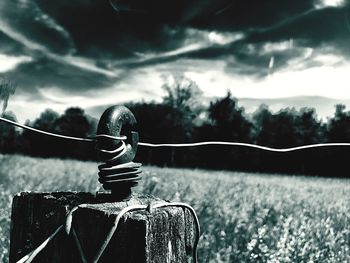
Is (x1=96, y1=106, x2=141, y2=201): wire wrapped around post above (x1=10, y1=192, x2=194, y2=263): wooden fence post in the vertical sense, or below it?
above

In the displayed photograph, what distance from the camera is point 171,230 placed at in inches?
45.1

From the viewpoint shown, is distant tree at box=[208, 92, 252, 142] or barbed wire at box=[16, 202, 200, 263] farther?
distant tree at box=[208, 92, 252, 142]

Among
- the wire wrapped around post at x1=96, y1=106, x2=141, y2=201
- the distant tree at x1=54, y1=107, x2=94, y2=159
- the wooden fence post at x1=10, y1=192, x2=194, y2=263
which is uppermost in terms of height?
the distant tree at x1=54, y1=107, x2=94, y2=159

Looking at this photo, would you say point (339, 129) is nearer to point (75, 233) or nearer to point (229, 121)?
point (229, 121)

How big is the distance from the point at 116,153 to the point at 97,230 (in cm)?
21

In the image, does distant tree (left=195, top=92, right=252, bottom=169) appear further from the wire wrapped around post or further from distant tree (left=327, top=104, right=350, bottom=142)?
the wire wrapped around post

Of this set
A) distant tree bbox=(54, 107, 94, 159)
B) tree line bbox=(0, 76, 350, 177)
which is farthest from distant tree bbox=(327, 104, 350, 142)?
distant tree bbox=(54, 107, 94, 159)

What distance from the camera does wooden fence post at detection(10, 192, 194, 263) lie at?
3.51ft

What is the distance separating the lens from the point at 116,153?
1226 millimetres

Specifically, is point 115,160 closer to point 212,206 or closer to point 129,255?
point 129,255

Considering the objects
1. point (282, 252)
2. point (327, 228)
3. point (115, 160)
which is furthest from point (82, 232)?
point (327, 228)

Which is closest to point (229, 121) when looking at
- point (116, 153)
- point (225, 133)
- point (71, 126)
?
point (225, 133)

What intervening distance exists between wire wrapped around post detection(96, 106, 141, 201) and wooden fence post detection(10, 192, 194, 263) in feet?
0.16

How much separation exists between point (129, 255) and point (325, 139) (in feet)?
163
